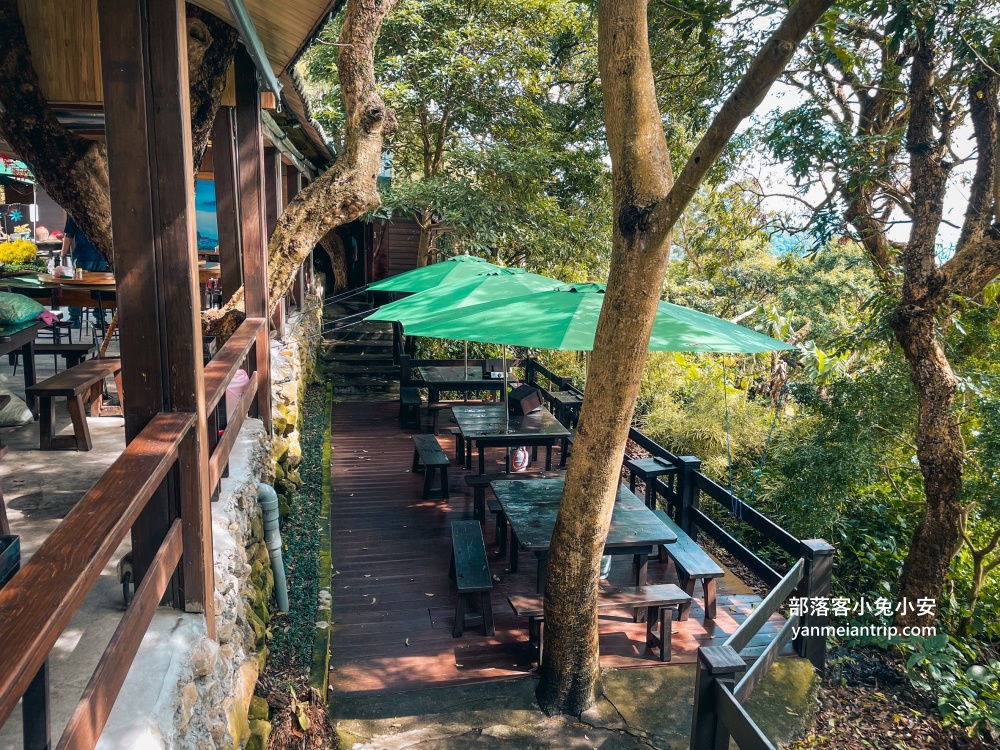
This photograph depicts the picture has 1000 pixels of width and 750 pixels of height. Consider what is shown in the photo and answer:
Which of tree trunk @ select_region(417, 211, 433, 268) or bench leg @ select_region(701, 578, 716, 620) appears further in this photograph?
tree trunk @ select_region(417, 211, 433, 268)

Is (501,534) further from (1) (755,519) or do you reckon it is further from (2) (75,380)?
(2) (75,380)

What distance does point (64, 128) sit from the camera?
4039 millimetres

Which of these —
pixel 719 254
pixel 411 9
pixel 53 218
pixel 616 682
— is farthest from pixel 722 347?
pixel 53 218

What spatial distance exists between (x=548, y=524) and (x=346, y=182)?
10.9 feet

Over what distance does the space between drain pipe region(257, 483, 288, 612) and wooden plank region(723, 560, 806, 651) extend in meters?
3.00

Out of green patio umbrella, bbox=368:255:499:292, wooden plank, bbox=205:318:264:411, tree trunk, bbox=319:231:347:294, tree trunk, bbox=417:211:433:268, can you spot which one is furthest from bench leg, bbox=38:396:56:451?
tree trunk, bbox=319:231:347:294

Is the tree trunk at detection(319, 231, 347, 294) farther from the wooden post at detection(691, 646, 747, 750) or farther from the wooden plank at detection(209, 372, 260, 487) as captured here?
the wooden post at detection(691, 646, 747, 750)

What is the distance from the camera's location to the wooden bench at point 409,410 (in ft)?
34.6

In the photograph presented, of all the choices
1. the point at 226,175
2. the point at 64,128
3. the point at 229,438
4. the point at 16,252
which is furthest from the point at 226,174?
Result: the point at 16,252

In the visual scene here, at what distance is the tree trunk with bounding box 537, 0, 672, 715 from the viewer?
13.3ft

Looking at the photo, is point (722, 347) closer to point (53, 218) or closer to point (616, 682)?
point (616, 682)

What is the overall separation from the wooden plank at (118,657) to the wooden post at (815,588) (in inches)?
163

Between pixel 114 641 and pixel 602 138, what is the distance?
1259 centimetres

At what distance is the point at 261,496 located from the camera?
4934 millimetres
